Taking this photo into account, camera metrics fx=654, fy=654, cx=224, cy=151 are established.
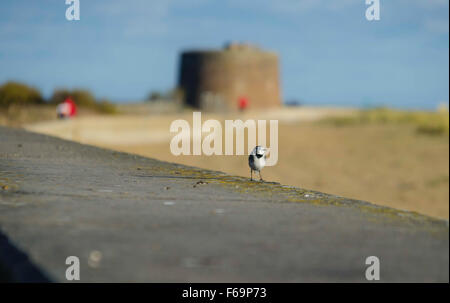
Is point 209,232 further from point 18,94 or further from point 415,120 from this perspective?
point 18,94

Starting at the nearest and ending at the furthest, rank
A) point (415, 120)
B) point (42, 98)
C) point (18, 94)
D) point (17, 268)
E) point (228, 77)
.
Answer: point (17, 268)
point (415, 120)
point (18, 94)
point (42, 98)
point (228, 77)

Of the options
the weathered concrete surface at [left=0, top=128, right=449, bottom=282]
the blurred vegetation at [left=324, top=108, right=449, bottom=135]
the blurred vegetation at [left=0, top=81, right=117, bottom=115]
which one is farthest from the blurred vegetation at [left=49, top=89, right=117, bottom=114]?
the weathered concrete surface at [left=0, top=128, right=449, bottom=282]

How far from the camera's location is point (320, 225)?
2.79 m

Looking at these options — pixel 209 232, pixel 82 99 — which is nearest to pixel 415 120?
pixel 82 99

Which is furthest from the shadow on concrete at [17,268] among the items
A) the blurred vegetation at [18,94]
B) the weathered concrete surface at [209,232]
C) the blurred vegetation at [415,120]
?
the blurred vegetation at [18,94]

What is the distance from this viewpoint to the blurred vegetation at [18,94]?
35.1m

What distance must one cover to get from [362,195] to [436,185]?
2.35m

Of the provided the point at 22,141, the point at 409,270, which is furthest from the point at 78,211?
the point at 22,141

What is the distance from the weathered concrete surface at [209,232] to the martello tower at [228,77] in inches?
1671

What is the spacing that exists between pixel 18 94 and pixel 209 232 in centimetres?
3507

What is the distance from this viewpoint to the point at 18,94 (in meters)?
35.7

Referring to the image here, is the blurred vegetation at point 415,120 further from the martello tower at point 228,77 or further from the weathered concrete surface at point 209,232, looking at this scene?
the weathered concrete surface at point 209,232

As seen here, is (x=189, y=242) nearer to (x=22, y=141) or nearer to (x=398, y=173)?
(x=22, y=141)

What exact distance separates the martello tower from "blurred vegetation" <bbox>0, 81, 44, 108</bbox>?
43.9 ft
